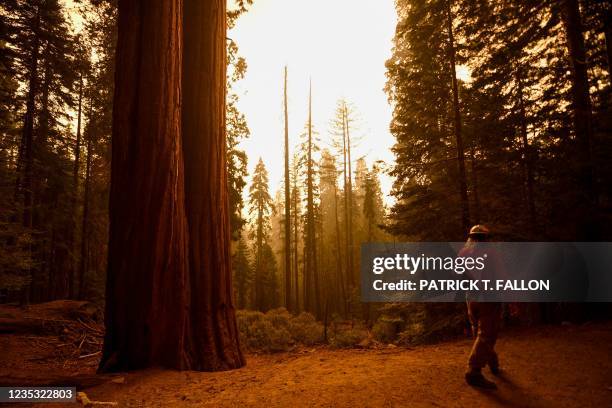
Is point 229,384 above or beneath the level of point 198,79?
beneath

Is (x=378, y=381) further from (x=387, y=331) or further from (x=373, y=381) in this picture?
(x=387, y=331)

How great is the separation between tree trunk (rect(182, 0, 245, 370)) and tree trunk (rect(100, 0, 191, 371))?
27 centimetres

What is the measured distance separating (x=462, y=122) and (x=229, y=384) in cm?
1057

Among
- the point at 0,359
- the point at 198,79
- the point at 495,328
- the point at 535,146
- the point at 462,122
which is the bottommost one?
the point at 0,359

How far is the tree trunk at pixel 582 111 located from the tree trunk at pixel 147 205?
8.85 m

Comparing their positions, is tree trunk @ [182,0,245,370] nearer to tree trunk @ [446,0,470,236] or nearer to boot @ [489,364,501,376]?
boot @ [489,364,501,376]

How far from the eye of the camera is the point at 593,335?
6.50m

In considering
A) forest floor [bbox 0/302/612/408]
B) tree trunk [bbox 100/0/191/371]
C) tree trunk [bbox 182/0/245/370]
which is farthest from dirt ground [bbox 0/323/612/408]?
tree trunk [bbox 182/0/245/370]

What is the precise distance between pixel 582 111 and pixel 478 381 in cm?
724

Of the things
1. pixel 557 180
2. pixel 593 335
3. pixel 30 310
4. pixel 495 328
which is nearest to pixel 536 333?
pixel 593 335

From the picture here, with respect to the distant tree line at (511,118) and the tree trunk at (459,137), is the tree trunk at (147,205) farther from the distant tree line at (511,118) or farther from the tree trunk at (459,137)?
the tree trunk at (459,137)

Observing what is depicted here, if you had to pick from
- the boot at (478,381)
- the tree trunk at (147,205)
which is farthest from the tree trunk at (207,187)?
the boot at (478,381)

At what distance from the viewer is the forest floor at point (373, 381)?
3.65 meters

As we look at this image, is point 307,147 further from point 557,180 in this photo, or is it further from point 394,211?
point 557,180
